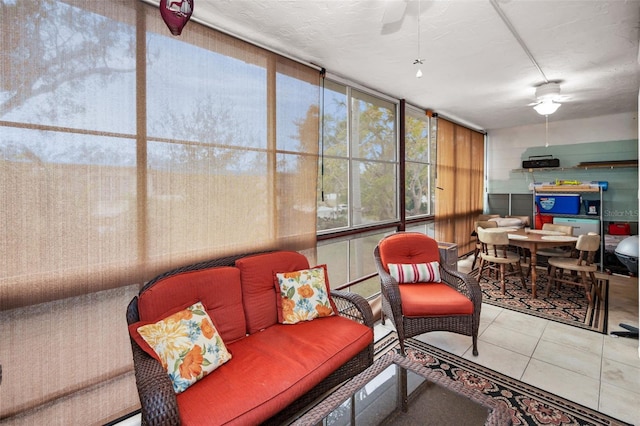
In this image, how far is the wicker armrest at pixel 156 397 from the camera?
4.04 feet

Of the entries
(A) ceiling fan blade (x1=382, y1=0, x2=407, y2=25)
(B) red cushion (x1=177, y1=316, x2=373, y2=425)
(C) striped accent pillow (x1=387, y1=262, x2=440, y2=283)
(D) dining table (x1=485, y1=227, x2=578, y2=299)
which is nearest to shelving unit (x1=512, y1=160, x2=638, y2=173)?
(D) dining table (x1=485, y1=227, x2=578, y2=299)

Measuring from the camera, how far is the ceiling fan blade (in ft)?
6.47

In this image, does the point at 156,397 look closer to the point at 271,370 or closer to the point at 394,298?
the point at 271,370

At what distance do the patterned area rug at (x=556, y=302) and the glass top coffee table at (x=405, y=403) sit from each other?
2.52 m

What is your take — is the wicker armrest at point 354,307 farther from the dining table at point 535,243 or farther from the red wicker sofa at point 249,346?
the dining table at point 535,243

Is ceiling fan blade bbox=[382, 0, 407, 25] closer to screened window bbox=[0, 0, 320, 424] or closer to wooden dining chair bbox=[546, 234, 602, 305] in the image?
screened window bbox=[0, 0, 320, 424]

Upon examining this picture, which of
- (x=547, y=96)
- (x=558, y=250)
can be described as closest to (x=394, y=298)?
(x=547, y=96)

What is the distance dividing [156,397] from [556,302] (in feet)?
Answer: 14.1

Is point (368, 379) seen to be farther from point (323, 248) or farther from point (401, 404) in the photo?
point (323, 248)

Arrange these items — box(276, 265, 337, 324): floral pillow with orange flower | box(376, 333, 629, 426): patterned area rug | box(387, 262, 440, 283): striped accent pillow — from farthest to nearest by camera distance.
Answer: box(387, 262, 440, 283): striped accent pillow, box(276, 265, 337, 324): floral pillow with orange flower, box(376, 333, 629, 426): patterned area rug

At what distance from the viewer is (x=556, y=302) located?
3.72m

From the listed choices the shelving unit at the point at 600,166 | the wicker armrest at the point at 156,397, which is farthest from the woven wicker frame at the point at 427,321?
the shelving unit at the point at 600,166

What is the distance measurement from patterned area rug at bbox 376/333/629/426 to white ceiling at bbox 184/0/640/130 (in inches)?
102

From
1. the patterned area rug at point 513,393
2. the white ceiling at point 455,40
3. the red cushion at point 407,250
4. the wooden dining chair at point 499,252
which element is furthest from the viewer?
the wooden dining chair at point 499,252
